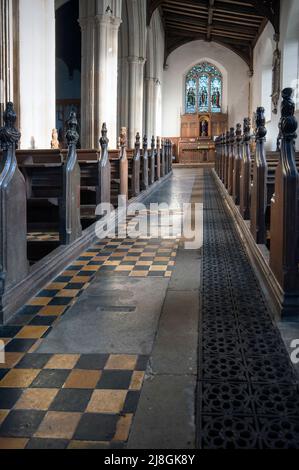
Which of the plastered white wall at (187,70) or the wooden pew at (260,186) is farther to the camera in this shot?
the plastered white wall at (187,70)

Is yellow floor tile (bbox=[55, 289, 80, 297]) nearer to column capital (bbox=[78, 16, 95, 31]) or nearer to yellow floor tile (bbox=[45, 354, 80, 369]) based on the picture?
yellow floor tile (bbox=[45, 354, 80, 369])

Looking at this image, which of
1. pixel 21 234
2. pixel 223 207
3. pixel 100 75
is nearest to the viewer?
pixel 21 234

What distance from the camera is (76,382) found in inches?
60.8

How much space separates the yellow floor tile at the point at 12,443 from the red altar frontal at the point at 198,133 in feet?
64.8

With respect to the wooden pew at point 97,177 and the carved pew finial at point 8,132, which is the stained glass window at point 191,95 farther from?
the carved pew finial at point 8,132

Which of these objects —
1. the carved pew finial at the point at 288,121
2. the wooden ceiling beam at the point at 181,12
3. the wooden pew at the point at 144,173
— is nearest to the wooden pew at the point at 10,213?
the carved pew finial at the point at 288,121

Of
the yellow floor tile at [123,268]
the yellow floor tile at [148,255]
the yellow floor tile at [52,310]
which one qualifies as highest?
the yellow floor tile at [148,255]

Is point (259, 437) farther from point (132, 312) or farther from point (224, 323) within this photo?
point (132, 312)

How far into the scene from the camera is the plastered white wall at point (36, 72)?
6527 mm

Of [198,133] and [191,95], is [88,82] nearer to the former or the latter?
[198,133]

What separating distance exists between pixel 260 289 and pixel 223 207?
335cm

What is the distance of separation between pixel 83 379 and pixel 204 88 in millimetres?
20922

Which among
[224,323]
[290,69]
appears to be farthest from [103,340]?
[290,69]

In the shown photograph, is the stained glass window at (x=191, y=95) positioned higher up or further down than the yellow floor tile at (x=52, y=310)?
higher up
